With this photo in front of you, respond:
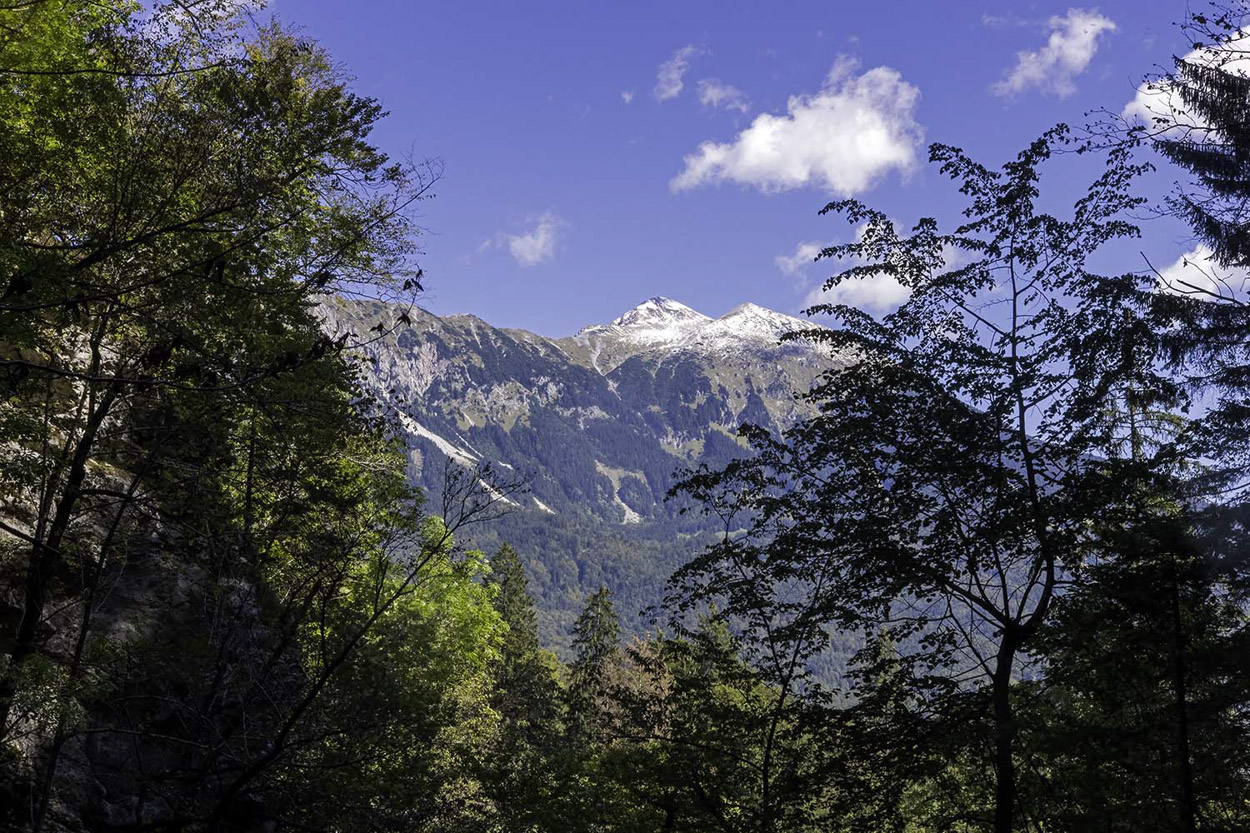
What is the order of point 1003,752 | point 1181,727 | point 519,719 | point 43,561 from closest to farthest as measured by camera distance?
point 43,561, point 1003,752, point 1181,727, point 519,719

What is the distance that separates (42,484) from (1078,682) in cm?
1305

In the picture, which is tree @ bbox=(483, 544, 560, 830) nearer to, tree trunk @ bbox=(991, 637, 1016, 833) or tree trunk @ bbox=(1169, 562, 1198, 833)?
tree trunk @ bbox=(991, 637, 1016, 833)

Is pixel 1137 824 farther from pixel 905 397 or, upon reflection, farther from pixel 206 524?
pixel 206 524

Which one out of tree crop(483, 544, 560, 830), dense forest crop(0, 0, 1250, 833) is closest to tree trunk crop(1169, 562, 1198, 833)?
dense forest crop(0, 0, 1250, 833)

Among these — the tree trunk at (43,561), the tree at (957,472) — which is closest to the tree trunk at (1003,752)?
the tree at (957,472)

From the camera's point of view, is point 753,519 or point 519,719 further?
point 519,719

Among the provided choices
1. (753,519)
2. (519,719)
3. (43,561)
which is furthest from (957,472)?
(519,719)

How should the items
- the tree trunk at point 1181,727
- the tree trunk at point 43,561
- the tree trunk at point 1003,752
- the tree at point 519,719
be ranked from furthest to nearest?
1. the tree at point 519,719
2. the tree trunk at point 1181,727
3. the tree trunk at point 1003,752
4. the tree trunk at point 43,561

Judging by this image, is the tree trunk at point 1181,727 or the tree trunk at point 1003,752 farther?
the tree trunk at point 1181,727

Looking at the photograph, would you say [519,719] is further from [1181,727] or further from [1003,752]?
[1181,727]

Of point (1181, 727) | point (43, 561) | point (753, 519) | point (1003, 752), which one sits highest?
point (753, 519)

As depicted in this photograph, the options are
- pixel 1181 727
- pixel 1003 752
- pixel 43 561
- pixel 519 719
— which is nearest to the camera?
pixel 43 561

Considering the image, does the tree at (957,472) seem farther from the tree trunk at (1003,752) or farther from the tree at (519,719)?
the tree at (519,719)

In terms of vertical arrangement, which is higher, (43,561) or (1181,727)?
(1181,727)
